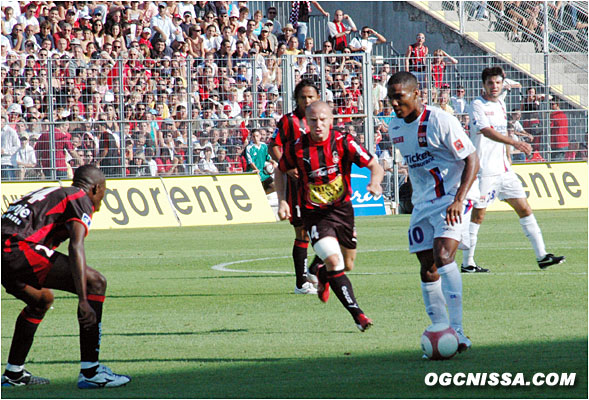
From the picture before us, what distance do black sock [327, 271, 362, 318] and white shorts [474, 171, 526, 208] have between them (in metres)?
4.89

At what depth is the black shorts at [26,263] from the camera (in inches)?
266

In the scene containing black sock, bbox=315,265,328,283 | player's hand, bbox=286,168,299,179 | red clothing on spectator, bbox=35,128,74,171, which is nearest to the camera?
black sock, bbox=315,265,328,283

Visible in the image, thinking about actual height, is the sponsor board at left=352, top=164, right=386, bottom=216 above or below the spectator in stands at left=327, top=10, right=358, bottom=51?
below

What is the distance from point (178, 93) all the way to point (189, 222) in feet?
10.2

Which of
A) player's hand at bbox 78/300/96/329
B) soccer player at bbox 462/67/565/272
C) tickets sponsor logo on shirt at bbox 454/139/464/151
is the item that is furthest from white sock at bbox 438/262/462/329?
soccer player at bbox 462/67/565/272

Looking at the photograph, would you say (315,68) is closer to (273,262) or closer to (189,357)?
(273,262)

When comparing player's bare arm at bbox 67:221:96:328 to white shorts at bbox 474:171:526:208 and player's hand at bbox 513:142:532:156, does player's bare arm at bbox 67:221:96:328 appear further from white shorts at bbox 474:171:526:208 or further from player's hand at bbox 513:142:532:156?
white shorts at bbox 474:171:526:208

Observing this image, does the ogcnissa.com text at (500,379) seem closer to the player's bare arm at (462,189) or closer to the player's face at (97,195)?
the player's bare arm at (462,189)

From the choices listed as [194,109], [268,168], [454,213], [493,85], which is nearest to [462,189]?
[454,213]

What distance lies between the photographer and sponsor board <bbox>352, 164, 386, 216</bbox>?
78.4ft

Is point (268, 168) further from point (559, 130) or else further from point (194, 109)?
point (559, 130)

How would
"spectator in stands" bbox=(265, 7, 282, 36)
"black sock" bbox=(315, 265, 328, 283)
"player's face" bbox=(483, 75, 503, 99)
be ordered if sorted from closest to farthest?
"black sock" bbox=(315, 265, 328, 283)
"player's face" bbox=(483, 75, 503, 99)
"spectator in stands" bbox=(265, 7, 282, 36)

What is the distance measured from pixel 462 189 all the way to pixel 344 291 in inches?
60.5

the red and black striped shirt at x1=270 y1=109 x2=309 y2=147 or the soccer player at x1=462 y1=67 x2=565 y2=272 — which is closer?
the red and black striped shirt at x1=270 y1=109 x2=309 y2=147
